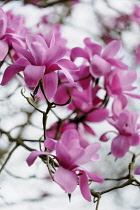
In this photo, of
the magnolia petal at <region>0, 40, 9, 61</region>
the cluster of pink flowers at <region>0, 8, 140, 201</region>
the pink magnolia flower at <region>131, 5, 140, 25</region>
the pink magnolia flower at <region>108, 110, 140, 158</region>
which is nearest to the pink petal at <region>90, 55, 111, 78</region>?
the cluster of pink flowers at <region>0, 8, 140, 201</region>

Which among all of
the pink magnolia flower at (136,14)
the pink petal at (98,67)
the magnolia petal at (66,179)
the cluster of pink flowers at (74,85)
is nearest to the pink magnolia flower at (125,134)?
the cluster of pink flowers at (74,85)

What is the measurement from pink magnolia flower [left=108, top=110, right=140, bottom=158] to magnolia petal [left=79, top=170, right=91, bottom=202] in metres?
0.19

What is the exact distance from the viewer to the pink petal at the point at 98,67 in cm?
93

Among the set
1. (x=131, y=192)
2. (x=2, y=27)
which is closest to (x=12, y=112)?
(x=2, y=27)

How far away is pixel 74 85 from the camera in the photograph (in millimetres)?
795

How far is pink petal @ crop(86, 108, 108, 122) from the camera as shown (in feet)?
3.48

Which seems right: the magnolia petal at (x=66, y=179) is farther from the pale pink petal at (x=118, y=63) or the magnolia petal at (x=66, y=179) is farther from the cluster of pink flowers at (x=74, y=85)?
the pale pink petal at (x=118, y=63)

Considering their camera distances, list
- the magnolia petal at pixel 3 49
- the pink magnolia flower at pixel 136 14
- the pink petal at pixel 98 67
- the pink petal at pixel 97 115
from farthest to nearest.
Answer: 1. the pink magnolia flower at pixel 136 14
2. the pink petal at pixel 97 115
3. the pink petal at pixel 98 67
4. the magnolia petal at pixel 3 49

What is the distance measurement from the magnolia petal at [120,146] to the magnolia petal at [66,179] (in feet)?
0.64

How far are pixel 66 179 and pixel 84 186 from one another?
0.14 feet

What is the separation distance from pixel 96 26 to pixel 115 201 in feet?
3.70

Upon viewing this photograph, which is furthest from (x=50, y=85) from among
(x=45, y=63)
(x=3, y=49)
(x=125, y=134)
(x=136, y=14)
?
(x=136, y=14)

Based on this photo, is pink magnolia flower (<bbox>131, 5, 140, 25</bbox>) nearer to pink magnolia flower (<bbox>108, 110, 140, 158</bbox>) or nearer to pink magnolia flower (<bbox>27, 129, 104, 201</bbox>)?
pink magnolia flower (<bbox>108, 110, 140, 158</bbox>)

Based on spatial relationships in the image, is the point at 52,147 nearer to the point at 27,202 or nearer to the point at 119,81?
the point at 119,81
